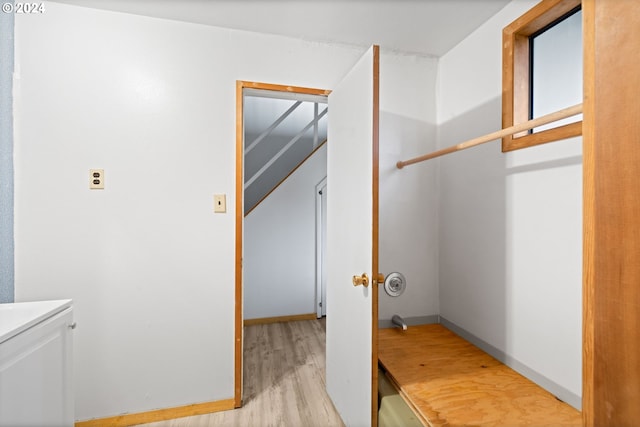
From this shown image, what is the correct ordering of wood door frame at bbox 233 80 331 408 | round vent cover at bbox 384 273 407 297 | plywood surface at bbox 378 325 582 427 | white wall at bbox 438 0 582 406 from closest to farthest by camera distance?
plywood surface at bbox 378 325 582 427, white wall at bbox 438 0 582 406, wood door frame at bbox 233 80 331 408, round vent cover at bbox 384 273 407 297

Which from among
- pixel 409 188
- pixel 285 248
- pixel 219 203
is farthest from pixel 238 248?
pixel 285 248

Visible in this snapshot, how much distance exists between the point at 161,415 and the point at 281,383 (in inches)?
29.5

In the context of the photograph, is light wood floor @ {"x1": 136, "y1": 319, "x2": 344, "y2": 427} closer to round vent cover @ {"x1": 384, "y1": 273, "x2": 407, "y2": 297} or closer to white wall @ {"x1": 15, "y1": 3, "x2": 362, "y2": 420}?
white wall @ {"x1": 15, "y1": 3, "x2": 362, "y2": 420}

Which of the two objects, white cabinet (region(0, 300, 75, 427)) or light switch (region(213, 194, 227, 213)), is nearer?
white cabinet (region(0, 300, 75, 427))

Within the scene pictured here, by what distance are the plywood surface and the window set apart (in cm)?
117

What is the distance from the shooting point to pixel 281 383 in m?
2.12

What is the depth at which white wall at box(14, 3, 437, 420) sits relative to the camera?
164 centimetres

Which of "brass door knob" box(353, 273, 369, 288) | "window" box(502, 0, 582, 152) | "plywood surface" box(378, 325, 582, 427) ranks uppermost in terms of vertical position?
"window" box(502, 0, 582, 152)

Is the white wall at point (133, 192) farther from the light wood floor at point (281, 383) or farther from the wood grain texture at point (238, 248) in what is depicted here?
the light wood floor at point (281, 383)

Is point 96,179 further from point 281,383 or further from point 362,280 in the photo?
point 281,383

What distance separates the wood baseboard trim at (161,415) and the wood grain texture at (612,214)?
1.87m

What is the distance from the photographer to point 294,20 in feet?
5.88

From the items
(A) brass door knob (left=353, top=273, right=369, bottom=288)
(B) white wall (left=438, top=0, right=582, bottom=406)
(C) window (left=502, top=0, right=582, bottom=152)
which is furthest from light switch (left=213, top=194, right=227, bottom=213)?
(C) window (left=502, top=0, right=582, bottom=152)

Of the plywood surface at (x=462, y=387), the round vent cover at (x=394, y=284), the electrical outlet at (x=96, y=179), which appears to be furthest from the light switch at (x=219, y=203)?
the plywood surface at (x=462, y=387)
